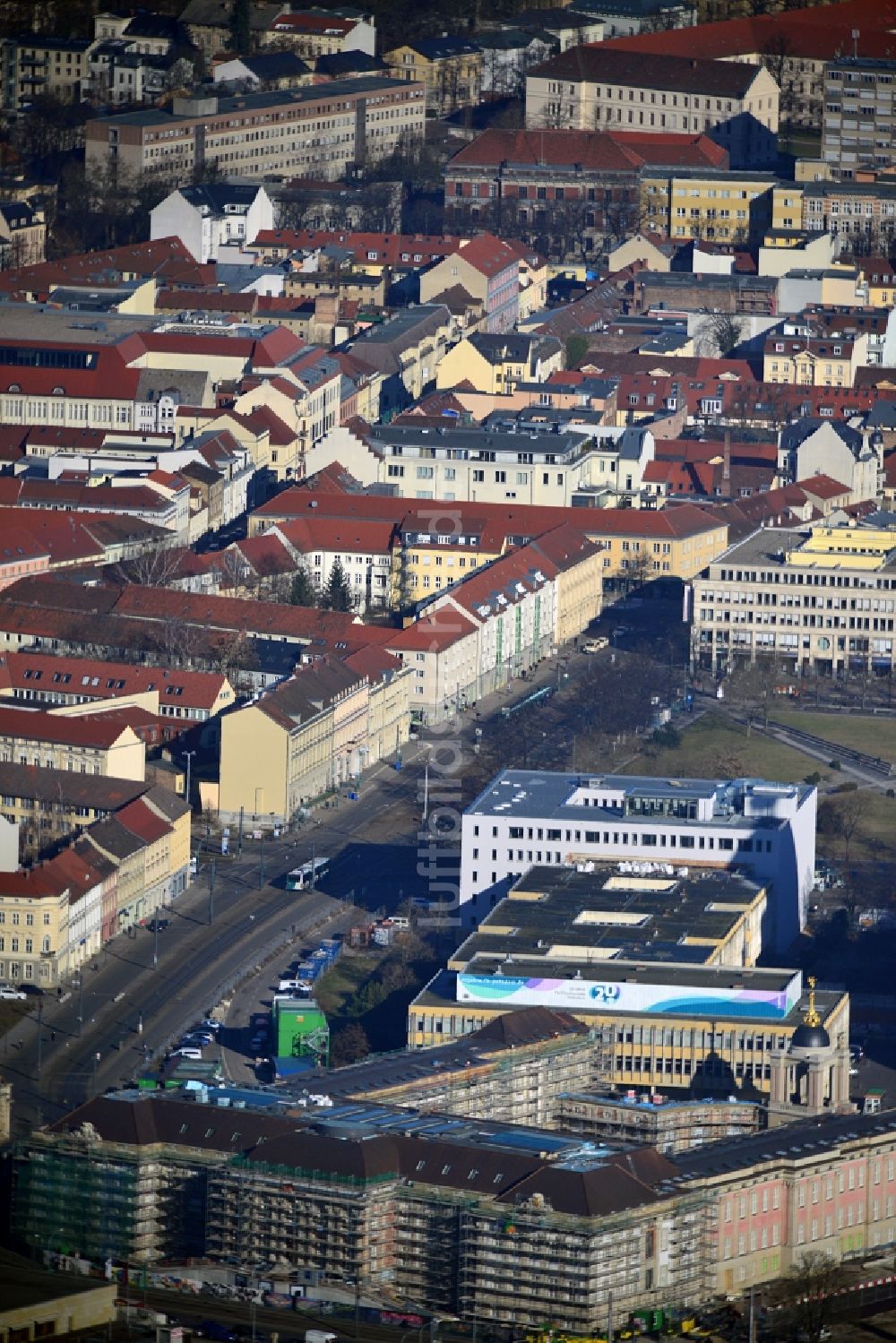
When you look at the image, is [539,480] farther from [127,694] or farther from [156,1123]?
[156,1123]

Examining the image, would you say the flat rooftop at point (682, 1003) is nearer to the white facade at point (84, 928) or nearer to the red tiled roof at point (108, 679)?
the white facade at point (84, 928)

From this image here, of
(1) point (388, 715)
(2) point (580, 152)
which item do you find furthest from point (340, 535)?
(2) point (580, 152)

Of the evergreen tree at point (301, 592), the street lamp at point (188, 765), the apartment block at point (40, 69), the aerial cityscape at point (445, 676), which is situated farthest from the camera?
the apartment block at point (40, 69)

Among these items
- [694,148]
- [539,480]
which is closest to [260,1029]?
[539,480]

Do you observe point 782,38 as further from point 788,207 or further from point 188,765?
point 188,765

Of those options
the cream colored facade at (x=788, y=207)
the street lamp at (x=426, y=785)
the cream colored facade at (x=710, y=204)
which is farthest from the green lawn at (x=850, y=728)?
the cream colored facade at (x=710, y=204)

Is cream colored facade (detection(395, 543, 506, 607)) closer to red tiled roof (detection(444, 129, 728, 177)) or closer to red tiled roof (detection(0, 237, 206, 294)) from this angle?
red tiled roof (detection(0, 237, 206, 294))
